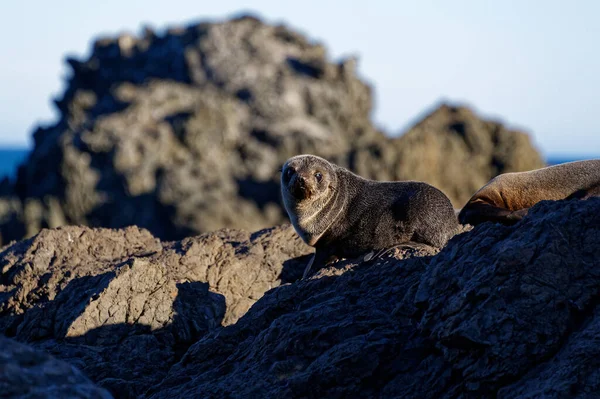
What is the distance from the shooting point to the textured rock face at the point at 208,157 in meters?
27.3

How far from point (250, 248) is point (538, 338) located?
14.6 feet

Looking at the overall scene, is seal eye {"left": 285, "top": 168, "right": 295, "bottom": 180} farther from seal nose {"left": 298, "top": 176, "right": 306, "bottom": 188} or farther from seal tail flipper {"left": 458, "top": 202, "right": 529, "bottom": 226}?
seal tail flipper {"left": 458, "top": 202, "right": 529, "bottom": 226}

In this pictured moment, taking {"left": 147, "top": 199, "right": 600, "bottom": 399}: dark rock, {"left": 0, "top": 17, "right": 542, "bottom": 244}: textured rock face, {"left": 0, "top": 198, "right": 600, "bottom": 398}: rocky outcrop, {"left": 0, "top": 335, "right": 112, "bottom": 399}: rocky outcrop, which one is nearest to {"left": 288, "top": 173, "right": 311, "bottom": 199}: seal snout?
{"left": 0, "top": 198, "right": 600, "bottom": 398}: rocky outcrop

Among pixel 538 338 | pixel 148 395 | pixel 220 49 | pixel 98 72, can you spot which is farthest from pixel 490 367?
pixel 98 72

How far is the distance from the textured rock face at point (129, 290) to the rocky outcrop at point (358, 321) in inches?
0.7

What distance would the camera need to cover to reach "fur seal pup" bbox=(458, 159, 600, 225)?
7680 mm

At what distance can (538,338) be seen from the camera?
14.0 feet

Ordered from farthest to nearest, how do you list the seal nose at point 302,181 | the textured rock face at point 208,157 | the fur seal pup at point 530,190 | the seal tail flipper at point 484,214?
the textured rock face at point 208,157, the seal nose at point 302,181, the fur seal pup at point 530,190, the seal tail flipper at point 484,214

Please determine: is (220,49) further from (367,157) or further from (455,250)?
(455,250)

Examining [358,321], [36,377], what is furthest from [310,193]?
[36,377]

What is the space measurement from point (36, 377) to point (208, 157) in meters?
25.4

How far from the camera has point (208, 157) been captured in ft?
94.8

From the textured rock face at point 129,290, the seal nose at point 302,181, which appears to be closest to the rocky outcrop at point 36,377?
the textured rock face at point 129,290

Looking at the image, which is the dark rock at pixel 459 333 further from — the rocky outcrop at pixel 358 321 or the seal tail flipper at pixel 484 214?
the seal tail flipper at pixel 484 214
